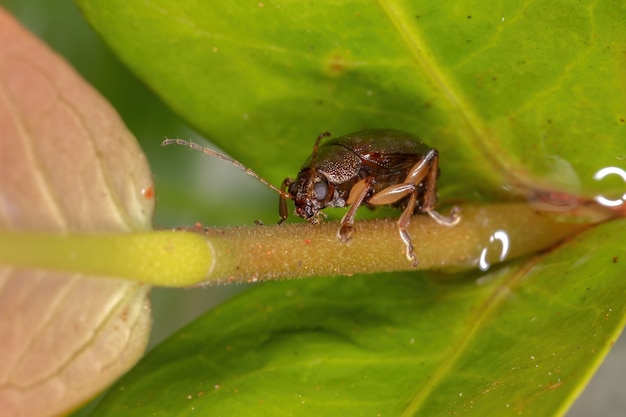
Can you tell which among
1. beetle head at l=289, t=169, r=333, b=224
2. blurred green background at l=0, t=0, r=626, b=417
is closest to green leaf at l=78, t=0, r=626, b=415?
beetle head at l=289, t=169, r=333, b=224

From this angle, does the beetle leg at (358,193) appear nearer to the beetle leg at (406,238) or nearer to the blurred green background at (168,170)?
the beetle leg at (406,238)

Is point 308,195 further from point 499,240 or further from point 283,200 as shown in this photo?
point 499,240

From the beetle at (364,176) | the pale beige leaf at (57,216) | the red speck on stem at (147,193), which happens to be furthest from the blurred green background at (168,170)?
the pale beige leaf at (57,216)

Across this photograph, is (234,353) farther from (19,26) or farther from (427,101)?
(19,26)

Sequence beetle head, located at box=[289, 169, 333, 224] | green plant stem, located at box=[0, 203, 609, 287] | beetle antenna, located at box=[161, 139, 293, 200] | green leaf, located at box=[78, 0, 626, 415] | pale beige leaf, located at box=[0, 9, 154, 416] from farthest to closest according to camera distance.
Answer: beetle head, located at box=[289, 169, 333, 224]
beetle antenna, located at box=[161, 139, 293, 200]
green leaf, located at box=[78, 0, 626, 415]
green plant stem, located at box=[0, 203, 609, 287]
pale beige leaf, located at box=[0, 9, 154, 416]

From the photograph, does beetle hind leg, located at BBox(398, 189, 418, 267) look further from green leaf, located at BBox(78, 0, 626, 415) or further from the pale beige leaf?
the pale beige leaf
